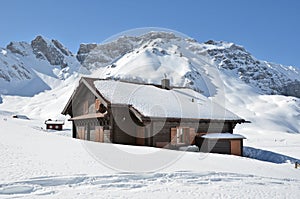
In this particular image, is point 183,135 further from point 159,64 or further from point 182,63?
point 182,63

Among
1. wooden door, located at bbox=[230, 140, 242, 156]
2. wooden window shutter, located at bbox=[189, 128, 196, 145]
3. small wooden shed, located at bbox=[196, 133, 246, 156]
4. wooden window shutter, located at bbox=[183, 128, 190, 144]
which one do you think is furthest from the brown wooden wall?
wooden door, located at bbox=[230, 140, 242, 156]

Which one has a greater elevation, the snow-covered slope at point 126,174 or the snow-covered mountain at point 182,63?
the snow-covered mountain at point 182,63

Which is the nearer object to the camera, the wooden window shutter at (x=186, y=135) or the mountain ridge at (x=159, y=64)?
the wooden window shutter at (x=186, y=135)

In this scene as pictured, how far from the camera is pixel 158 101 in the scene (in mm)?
19609

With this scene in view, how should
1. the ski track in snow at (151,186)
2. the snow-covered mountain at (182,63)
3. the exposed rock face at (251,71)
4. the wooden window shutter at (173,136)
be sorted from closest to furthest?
the ski track in snow at (151,186) < the wooden window shutter at (173,136) < the snow-covered mountain at (182,63) < the exposed rock face at (251,71)


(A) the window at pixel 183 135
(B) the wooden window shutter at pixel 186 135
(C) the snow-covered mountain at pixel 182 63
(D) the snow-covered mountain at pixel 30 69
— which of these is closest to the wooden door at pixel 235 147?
(B) the wooden window shutter at pixel 186 135

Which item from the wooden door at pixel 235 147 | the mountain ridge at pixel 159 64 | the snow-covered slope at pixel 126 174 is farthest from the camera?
the mountain ridge at pixel 159 64

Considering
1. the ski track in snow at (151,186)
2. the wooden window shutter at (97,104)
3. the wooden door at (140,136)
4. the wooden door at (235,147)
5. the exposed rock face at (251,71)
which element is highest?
the exposed rock face at (251,71)

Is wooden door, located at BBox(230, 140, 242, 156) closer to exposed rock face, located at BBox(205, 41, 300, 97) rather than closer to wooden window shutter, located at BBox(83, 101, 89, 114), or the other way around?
wooden window shutter, located at BBox(83, 101, 89, 114)

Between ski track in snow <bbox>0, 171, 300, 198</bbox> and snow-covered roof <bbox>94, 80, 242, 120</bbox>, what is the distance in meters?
7.85

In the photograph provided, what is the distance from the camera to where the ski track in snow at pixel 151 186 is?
7410 mm

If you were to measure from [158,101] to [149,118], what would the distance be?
2.84 metres

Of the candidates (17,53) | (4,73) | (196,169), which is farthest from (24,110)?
(17,53)

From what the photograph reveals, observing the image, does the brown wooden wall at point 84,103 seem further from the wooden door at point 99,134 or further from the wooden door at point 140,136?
the wooden door at point 140,136
